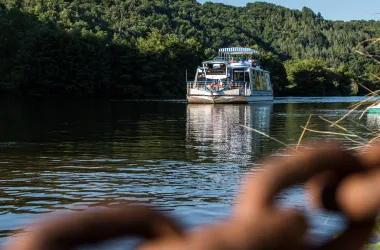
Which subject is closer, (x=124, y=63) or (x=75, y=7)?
(x=124, y=63)

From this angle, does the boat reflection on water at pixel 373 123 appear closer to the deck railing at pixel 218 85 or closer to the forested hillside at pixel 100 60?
the forested hillside at pixel 100 60

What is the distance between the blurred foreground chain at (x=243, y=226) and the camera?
39 cm

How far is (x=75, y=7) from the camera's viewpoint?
382ft

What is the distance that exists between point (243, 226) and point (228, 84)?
5145cm

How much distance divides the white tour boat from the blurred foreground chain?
47021mm

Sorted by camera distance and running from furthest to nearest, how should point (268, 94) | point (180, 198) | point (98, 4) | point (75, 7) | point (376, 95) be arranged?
1. point (98, 4)
2. point (75, 7)
3. point (268, 94)
4. point (180, 198)
5. point (376, 95)

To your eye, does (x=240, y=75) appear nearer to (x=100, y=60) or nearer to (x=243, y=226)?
(x=100, y=60)

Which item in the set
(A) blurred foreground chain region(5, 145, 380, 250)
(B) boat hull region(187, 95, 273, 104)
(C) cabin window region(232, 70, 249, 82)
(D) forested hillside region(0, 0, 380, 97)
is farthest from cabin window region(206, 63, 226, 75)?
(A) blurred foreground chain region(5, 145, 380, 250)

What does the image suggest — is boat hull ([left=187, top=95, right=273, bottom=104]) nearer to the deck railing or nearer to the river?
the deck railing

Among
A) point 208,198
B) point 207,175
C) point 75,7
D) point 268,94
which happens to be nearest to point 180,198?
point 208,198

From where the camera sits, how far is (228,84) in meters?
51.6

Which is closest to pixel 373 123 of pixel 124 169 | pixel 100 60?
pixel 124 169

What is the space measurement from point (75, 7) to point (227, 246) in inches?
4749

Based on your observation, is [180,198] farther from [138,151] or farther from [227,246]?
[227,246]
